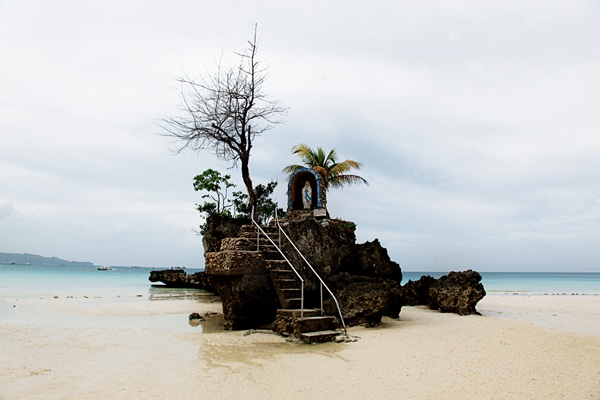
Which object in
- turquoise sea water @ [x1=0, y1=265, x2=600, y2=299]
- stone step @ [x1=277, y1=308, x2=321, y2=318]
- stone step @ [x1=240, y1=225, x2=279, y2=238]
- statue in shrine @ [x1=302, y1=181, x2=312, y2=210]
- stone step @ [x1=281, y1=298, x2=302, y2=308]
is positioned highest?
statue in shrine @ [x1=302, y1=181, x2=312, y2=210]

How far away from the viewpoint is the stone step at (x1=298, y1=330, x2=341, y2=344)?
8641 millimetres

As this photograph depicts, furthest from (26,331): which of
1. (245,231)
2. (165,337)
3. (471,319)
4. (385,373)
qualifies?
(471,319)

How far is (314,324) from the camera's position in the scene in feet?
30.4

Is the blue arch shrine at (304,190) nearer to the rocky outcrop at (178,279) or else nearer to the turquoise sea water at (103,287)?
the turquoise sea water at (103,287)

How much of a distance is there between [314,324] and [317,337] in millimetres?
582

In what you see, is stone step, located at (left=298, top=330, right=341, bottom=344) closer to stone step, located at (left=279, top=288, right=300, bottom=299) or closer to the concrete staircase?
the concrete staircase

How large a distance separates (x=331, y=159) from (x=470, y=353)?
15.0 metres

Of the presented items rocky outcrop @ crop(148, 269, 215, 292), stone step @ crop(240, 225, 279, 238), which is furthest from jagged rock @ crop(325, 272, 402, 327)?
rocky outcrop @ crop(148, 269, 215, 292)

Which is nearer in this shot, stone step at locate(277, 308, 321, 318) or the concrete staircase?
the concrete staircase

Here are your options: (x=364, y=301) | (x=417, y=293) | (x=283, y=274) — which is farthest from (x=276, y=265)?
(x=417, y=293)

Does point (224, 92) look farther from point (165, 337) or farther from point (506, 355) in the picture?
point (506, 355)

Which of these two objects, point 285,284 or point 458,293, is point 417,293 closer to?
point 458,293

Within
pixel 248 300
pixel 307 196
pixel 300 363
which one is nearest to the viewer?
pixel 300 363

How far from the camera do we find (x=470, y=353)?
758 centimetres
